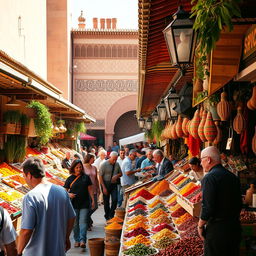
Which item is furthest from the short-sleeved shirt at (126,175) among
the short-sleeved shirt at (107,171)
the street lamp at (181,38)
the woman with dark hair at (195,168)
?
the street lamp at (181,38)

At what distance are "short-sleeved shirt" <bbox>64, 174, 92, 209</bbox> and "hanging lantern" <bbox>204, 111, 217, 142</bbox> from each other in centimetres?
268

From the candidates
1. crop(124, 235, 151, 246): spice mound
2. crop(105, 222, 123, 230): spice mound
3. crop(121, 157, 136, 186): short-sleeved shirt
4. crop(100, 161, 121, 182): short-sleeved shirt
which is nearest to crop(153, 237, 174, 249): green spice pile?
crop(124, 235, 151, 246): spice mound

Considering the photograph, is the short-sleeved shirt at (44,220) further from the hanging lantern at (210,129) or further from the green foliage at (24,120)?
the green foliage at (24,120)

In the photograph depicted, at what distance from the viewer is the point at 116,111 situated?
28.0 m

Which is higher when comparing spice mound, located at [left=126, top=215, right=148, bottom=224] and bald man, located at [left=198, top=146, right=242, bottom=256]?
bald man, located at [left=198, top=146, right=242, bottom=256]

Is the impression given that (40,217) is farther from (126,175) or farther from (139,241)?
(126,175)

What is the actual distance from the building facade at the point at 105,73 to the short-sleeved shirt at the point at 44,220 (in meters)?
24.1

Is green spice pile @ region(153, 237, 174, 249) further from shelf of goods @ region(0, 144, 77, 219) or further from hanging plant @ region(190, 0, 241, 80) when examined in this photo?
hanging plant @ region(190, 0, 241, 80)

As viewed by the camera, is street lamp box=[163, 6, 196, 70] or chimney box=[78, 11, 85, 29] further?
chimney box=[78, 11, 85, 29]

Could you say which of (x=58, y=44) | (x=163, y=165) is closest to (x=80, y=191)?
(x=163, y=165)

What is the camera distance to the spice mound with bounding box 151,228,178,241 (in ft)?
17.4

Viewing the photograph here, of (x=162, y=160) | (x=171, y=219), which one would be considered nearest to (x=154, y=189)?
(x=162, y=160)

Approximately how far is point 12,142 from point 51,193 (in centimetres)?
495

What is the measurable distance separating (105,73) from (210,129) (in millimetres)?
23111
